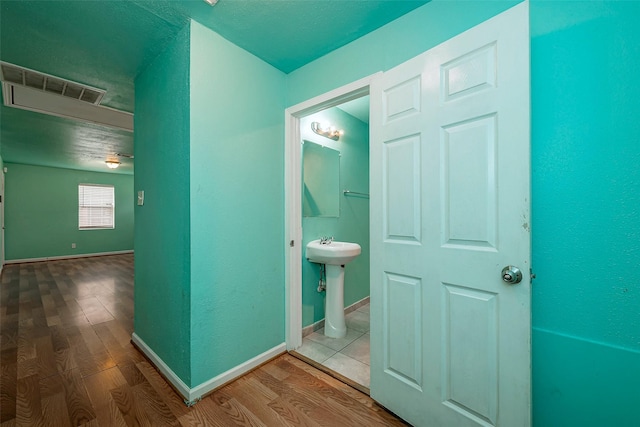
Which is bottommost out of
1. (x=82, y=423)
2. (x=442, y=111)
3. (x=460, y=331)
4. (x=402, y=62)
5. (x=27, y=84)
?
(x=82, y=423)

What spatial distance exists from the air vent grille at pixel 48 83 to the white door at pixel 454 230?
2707 millimetres

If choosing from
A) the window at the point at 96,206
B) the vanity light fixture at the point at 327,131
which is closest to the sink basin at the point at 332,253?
the vanity light fixture at the point at 327,131

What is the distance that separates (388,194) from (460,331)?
0.77m

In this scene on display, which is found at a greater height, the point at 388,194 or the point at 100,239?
the point at 388,194

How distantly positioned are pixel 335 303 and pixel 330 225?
→ 2.72ft

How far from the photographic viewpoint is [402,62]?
1480mm

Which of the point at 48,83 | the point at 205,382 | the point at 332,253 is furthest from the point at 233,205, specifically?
the point at 48,83

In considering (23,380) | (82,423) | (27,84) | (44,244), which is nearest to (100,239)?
(44,244)

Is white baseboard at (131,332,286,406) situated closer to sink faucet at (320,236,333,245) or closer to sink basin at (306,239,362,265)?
sink basin at (306,239,362,265)

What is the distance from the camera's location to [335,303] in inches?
93.4

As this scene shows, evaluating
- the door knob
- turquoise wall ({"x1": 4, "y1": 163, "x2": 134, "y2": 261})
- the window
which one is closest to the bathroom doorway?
the door knob

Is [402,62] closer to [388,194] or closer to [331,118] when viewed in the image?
[388,194]

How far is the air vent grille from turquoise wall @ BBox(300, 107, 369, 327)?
207 cm

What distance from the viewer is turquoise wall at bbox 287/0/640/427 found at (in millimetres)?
924
